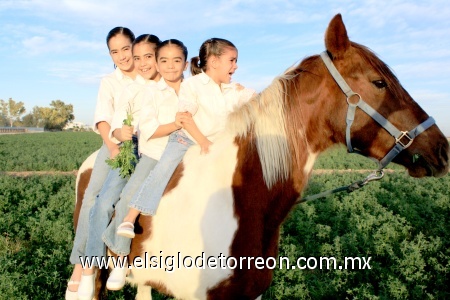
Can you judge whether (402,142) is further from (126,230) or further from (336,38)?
(126,230)

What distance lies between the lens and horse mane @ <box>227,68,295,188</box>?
2748 millimetres

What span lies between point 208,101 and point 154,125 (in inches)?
20.2

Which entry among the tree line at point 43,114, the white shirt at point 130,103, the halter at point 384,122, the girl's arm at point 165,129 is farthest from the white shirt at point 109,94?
the tree line at point 43,114

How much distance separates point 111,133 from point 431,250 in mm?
6089

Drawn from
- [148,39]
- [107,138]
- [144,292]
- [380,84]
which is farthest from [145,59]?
[144,292]

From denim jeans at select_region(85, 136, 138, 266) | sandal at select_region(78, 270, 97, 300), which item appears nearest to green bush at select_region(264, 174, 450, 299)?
denim jeans at select_region(85, 136, 138, 266)

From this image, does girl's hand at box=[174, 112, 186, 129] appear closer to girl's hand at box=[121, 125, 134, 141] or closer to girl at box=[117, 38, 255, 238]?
girl at box=[117, 38, 255, 238]

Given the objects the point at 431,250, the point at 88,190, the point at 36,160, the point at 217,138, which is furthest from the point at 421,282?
the point at 36,160

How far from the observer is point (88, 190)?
3.77 m

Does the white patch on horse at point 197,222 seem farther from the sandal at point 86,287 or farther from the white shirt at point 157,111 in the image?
the sandal at point 86,287

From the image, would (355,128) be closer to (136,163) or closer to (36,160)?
(136,163)

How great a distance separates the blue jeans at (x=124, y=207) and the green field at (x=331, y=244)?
52.6 inches

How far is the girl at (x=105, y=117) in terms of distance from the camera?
370 centimetres

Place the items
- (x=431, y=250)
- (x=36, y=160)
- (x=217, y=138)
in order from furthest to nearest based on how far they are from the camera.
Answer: (x=36, y=160) → (x=431, y=250) → (x=217, y=138)
